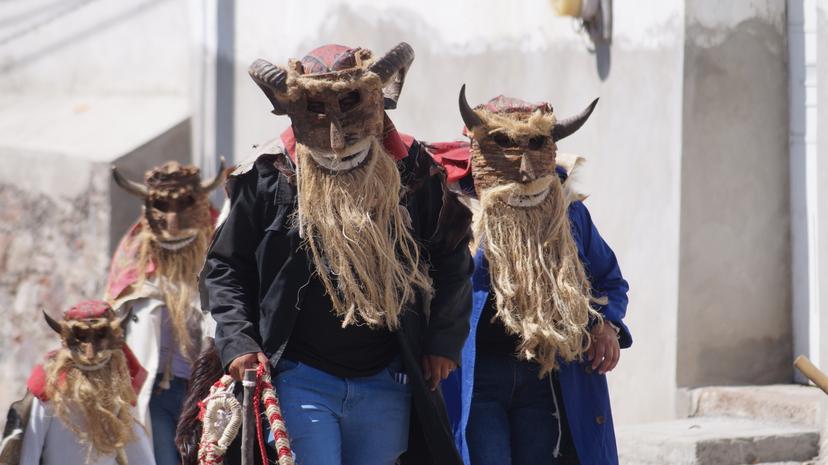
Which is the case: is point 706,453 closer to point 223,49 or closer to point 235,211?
point 235,211

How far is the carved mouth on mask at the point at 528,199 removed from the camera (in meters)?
5.25

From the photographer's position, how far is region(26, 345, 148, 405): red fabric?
6652 millimetres

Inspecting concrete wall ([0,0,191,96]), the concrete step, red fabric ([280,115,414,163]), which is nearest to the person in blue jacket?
red fabric ([280,115,414,163])

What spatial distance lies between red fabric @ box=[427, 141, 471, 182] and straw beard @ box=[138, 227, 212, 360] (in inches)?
92.6

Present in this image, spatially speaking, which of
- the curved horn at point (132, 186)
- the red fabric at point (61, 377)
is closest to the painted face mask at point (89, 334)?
the red fabric at point (61, 377)

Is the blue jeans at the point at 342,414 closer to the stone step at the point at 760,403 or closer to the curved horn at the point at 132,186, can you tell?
the stone step at the point at 760,403

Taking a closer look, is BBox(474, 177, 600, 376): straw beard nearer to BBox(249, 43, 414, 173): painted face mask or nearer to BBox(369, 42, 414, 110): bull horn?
BBox(369, 42, 414, 110): bull horn

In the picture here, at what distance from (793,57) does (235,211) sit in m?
4.16

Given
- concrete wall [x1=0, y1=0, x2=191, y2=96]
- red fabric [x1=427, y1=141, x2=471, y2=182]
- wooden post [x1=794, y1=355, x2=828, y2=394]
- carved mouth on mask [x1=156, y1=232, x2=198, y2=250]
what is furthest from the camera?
concrete wall [x1=0, y1=0, x2=191, y2=96]

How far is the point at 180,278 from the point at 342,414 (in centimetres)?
377

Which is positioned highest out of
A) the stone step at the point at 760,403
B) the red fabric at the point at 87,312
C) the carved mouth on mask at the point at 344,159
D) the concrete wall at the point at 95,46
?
the concrete wall at the point at 95,46

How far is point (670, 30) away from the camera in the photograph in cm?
741

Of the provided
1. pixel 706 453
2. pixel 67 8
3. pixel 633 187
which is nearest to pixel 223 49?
pixel 67 8

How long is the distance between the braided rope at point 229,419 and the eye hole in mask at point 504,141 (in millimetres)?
1523
